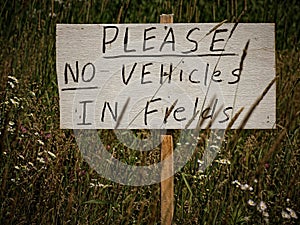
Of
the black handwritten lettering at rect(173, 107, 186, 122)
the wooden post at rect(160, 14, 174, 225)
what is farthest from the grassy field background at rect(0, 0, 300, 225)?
the black handwritten lettering at rect(173, 107, 186, 122)

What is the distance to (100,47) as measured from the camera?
71.4 inches

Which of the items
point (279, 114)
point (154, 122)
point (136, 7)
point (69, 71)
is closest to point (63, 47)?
point (69, 71)

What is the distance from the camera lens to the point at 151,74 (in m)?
1.81

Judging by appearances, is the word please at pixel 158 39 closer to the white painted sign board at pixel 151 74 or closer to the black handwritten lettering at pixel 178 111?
the white painted sign board at pixel 151 74

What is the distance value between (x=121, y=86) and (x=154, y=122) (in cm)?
14

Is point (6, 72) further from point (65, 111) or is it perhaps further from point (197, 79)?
point (197, 79)

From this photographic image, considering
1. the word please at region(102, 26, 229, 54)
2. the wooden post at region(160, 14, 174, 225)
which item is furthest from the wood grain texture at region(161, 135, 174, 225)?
the word please at region(102, 26, 229, 54)

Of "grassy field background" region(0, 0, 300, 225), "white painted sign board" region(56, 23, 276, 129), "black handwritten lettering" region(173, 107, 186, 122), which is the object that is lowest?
"grassy field background" region(0, 0, 300, 225)

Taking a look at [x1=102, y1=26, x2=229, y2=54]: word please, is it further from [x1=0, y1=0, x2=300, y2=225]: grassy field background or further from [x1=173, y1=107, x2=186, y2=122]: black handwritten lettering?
[x1=173, y1=107, x2=186, y2=122]: black handwritten lettering

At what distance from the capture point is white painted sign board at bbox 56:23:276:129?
1.79 meters

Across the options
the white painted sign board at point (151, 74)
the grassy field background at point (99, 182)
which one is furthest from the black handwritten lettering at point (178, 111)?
the grassy field background at point (99, 182)

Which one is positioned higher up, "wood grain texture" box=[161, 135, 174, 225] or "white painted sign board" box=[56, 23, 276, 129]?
"white painted sign board" box=[56, 23, 276, 129]

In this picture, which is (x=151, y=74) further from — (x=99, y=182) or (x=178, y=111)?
(x=99, y=182)

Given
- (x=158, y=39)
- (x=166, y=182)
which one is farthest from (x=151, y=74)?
(x=166, y=182)
